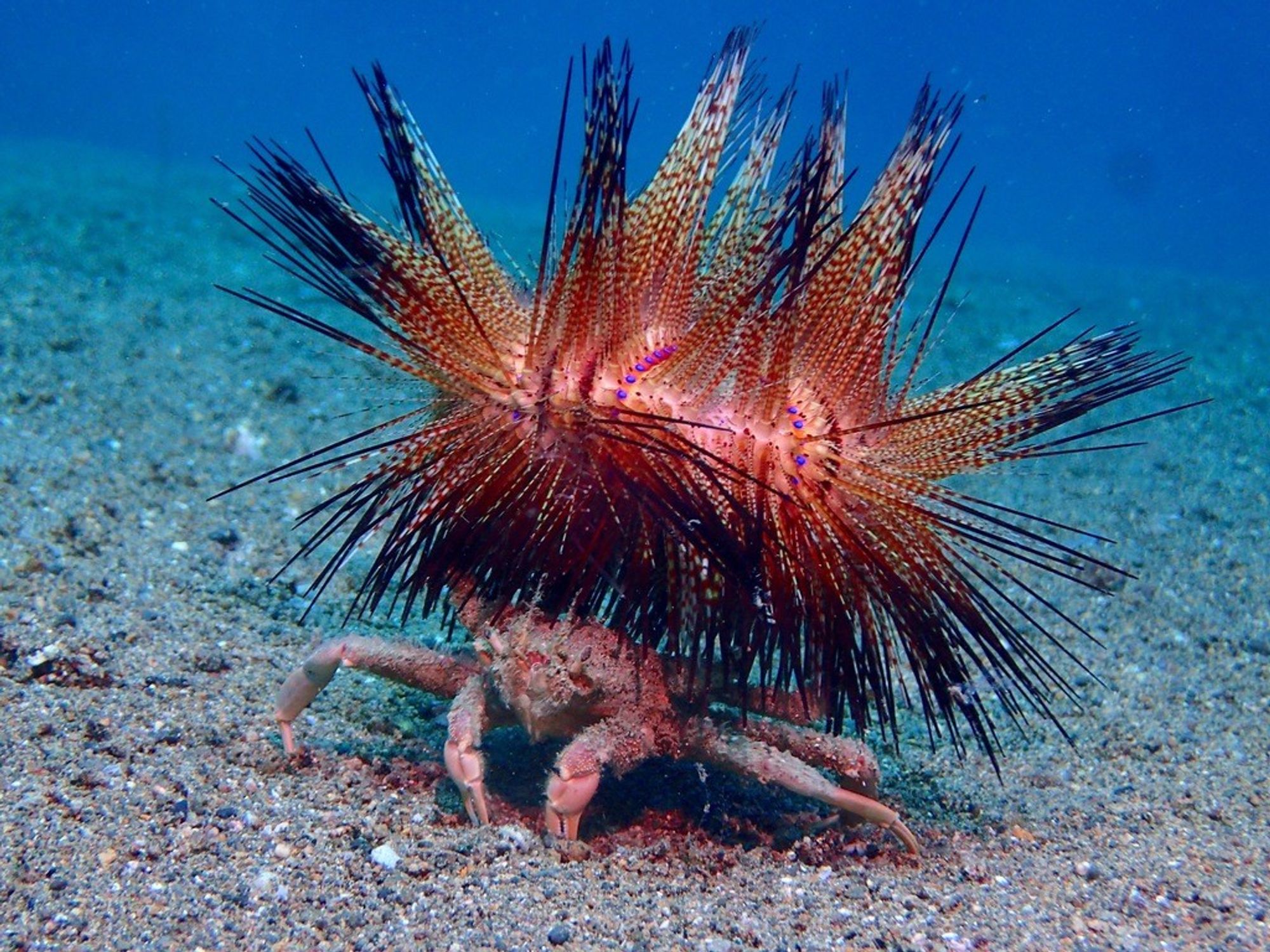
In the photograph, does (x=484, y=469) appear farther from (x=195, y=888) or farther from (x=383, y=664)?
(x=195, y=888)

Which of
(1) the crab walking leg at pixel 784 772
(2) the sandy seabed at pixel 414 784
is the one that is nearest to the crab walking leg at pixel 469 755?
(2) the sandy seabed at pixel 414 784

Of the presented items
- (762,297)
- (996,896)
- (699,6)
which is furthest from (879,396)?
(699,6)

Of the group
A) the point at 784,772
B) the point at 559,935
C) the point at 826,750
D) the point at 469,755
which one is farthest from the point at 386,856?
the point at 826,750

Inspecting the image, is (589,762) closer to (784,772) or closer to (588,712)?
(588,712)

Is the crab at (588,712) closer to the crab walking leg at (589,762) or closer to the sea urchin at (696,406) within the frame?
the crab walking leg at (589,762)

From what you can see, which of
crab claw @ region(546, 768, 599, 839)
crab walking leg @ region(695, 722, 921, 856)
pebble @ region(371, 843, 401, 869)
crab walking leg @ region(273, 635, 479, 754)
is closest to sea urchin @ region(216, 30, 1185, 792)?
crab walking leg @ region(695, 722, 921, 856)

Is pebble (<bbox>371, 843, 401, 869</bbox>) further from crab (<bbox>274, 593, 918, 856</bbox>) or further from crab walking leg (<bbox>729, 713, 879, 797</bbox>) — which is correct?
crab walking leg (<bbox>729, 713, 879, 797</bbox>)
